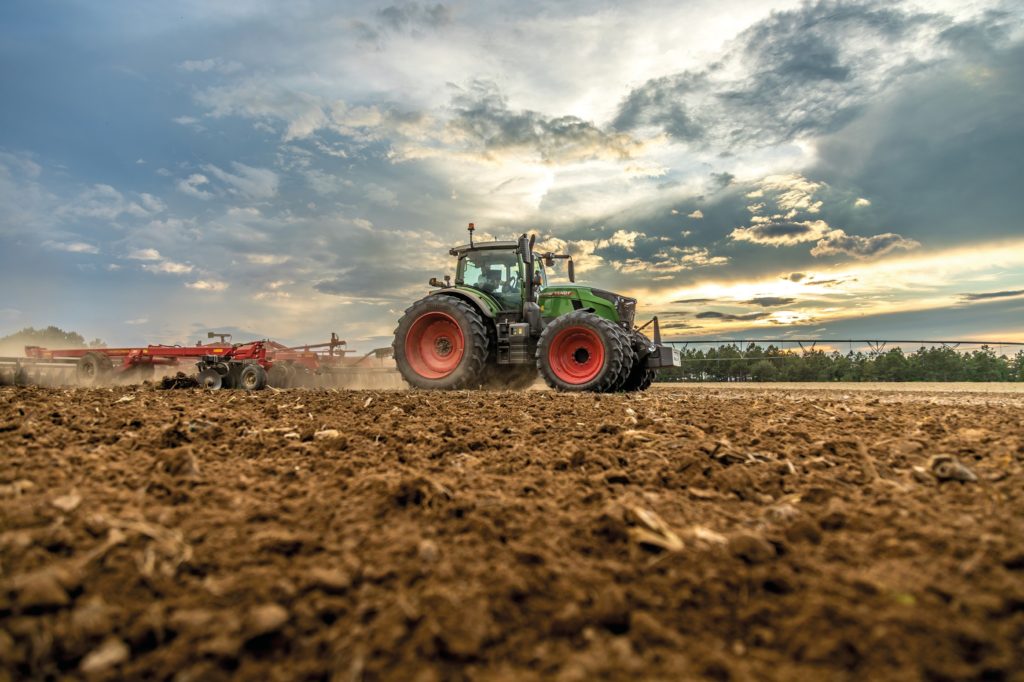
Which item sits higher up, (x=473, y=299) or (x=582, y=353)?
(x=473, y=299)

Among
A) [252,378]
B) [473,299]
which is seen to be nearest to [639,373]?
[473,299]

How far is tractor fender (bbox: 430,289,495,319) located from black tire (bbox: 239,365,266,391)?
4248mm

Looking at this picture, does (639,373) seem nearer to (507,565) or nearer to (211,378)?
(211,378)

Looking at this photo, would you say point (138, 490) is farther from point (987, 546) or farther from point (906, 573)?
point (987, 546)

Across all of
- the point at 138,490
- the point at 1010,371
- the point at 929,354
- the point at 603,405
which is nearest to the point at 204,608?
the point at 138,490

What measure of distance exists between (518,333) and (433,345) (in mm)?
1601

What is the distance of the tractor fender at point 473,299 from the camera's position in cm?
996

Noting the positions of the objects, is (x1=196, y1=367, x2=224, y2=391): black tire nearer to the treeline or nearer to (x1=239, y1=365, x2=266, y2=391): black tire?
(x1=239, y1=365, x2=266, y2=391): black tire

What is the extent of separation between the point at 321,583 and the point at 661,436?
2.56 metres

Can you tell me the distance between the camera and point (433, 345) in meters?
10.4

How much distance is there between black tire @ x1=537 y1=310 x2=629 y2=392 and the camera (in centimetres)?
906

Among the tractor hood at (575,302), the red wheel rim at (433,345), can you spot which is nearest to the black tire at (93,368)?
the red wheel rim at (433,345)

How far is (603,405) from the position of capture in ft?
19.6

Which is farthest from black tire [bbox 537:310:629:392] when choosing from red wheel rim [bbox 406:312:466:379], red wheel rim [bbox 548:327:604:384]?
red wheel rim [bbox 406:312:466:379]
